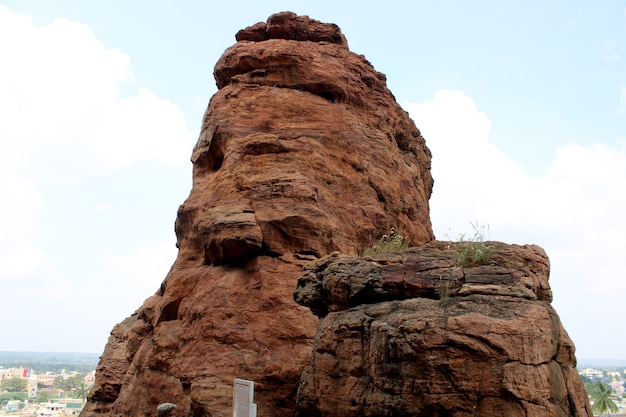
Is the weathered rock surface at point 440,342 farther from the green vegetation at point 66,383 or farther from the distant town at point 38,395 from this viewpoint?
the green vegetation at point 66,383

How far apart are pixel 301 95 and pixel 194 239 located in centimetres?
423

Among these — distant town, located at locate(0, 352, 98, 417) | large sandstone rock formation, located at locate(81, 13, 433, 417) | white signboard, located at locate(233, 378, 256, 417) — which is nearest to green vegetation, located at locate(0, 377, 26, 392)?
distant town, located at locate(0, 352, 98, 417)

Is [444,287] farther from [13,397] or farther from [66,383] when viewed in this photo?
[66,383]

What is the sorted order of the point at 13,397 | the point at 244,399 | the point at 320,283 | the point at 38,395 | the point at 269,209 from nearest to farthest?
the point at 244,399 < the point at 320,283 < the point at 269,209 < the point at 38,395 < the point at 13,397

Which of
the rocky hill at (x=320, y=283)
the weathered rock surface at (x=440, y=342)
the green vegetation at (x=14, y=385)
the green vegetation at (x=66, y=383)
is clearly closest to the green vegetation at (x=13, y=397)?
the green vegetation at (x=14, y=385)

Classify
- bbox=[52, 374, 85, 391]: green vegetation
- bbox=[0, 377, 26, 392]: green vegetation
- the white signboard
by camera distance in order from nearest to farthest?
the white signboard, bbox=[52, 374, 85, 391]: green vegetation, bbox=[0, 377, 26, 392]: green vegetation

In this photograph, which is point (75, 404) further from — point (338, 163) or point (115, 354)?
point (338, 163)

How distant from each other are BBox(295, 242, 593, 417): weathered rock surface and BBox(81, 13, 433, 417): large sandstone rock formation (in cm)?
266

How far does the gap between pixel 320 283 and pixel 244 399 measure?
2.34 m

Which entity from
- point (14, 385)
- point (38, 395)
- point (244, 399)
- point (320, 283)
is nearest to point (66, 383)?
point (14, 385)

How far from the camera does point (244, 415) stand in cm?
707

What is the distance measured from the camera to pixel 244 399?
713cm

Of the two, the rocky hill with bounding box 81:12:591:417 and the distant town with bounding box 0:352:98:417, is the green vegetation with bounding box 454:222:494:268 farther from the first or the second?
the distant town with bounding box 0:352:98:417

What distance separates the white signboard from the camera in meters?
6.85
